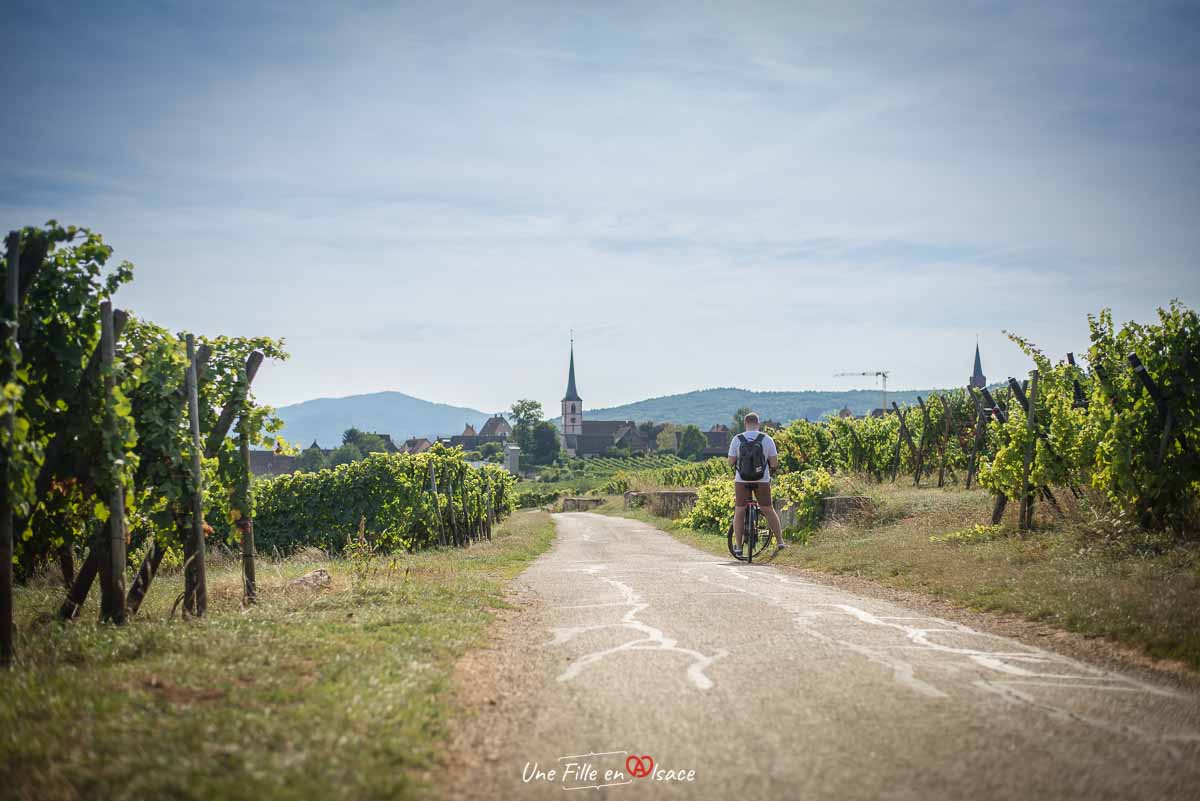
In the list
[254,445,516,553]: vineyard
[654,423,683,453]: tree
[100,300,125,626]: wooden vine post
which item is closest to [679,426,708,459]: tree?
[654,423,683,453]: tree

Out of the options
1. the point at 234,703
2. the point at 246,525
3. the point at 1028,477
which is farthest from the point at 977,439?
the point at 234,703

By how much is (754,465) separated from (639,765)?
9057 mm

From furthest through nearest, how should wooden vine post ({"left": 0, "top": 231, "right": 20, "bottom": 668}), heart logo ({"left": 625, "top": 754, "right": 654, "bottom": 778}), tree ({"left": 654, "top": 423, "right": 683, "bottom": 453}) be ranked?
tree ({"left": 654, "top": 423, "right": 683, "bottom": 453}) → wooden vine post ({"left": 0, "top": 231, "right": 20, "bottom": 668}) → heart logo ({"left": 625, "top": 754, "right": 654, "bottom": 778})

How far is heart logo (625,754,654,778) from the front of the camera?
156 inches

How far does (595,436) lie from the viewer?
182125 mm

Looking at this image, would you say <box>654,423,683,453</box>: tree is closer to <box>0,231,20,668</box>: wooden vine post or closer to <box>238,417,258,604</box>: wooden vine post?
<box>238,417,258,604</box>: wooden vine post

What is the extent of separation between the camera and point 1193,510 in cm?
894

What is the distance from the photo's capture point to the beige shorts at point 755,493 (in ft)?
42.5

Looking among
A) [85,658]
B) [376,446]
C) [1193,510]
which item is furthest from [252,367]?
[376,446]

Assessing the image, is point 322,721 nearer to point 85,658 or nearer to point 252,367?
point 85,658

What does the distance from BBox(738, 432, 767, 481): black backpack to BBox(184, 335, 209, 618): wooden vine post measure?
25.5 ft

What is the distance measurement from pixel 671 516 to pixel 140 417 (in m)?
27.3

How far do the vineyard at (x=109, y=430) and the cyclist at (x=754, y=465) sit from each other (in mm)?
6927

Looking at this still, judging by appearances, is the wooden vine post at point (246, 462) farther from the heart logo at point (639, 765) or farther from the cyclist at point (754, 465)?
the cyclist at point (754, 465)
